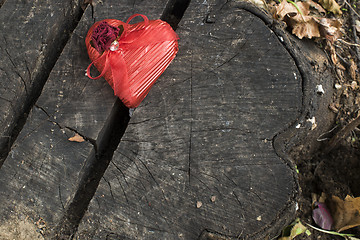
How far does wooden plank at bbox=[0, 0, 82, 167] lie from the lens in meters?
1.75

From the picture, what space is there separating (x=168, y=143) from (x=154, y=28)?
0.61 metres

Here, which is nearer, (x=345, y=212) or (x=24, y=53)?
(x=24, y=53)

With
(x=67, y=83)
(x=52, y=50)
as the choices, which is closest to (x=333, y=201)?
(x=67, y=83)

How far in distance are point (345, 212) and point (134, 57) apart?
162 cm

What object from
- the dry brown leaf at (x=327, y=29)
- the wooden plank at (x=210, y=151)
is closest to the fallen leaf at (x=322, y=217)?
the wooden plank at (x=210, y=151)

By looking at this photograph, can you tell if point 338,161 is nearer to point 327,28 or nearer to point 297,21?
point 327,28

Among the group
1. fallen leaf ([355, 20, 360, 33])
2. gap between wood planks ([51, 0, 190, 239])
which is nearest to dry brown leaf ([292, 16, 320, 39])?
gap between wood planks ([51, 0, 190, 239])

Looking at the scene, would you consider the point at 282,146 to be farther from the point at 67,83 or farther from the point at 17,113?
the point at 17,113

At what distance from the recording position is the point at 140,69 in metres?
1.72

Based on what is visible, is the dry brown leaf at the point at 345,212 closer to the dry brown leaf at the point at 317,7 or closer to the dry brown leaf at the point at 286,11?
the dry brown leaf at the point at 286,11

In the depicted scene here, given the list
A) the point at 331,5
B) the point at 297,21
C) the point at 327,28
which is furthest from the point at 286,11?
the point at 331,5

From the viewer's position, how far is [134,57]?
172 cm

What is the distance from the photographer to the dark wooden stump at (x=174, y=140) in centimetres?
160

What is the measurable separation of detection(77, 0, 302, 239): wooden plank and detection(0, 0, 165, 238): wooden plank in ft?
0.58
